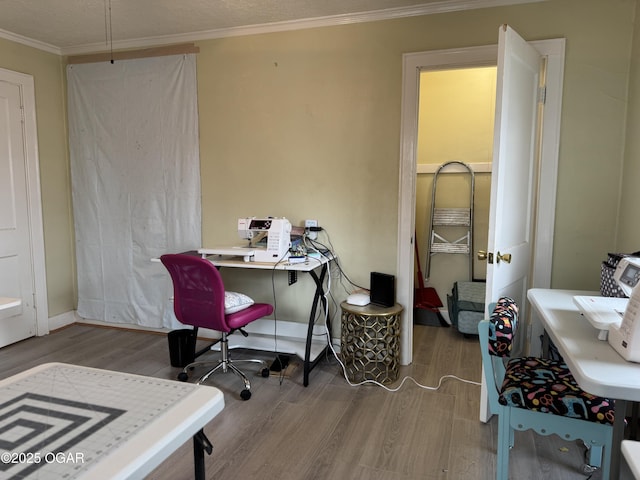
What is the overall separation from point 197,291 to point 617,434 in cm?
208

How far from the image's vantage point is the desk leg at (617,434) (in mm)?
1252

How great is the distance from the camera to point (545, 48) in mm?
2635

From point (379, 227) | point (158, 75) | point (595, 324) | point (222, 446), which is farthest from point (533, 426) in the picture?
point (158, 75)

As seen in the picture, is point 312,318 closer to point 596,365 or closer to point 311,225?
point 311,225

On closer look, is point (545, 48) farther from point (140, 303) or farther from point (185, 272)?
point (140, 303)

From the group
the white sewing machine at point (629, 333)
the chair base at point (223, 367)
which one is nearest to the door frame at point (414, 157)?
the chair base at point (223, 367)

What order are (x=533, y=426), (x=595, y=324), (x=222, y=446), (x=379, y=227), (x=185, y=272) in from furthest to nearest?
(x=379, y=227), (x=185, y=272), (x=222, y=446), (x=533, y=426), (x=595, y=324)

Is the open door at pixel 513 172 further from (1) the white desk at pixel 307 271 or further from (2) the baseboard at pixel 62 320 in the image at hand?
(2) the baseboard at pixel 62 320

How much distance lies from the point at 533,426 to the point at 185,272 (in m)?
1.90

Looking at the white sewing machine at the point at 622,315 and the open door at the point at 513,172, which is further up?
the open door at the point at 513,172

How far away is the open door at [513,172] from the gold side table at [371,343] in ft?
2.17

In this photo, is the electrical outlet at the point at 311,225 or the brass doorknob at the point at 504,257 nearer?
the brass doorknob at the point at 504,257

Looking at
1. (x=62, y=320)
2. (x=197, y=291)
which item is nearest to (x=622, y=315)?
(x=197, y=291)

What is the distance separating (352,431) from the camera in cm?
228
